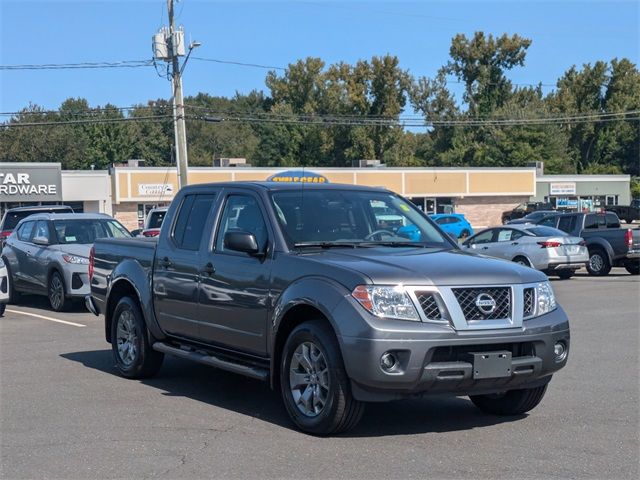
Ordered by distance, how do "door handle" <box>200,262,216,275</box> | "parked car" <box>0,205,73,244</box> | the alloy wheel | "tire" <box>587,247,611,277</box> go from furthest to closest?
"tire" <box>587,247,611,277</box> → "parked car" <box>0,205,73,244</box> → "door handle" <box>200,262,216,275</box> → the alloy wheel

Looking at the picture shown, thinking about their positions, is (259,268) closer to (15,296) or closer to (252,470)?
(252,470)

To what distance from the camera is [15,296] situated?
18.3m

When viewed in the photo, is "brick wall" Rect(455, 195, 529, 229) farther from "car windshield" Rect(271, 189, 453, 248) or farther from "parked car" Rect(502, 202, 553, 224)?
"car windshield" Rect(271, 189, 453, 248)

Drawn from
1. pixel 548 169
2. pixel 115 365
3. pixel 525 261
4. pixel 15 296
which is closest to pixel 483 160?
pixel 548 169

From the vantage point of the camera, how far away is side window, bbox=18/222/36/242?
17578 millimetres

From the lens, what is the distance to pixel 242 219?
27.1 feet

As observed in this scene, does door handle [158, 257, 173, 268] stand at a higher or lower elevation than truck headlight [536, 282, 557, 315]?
higher

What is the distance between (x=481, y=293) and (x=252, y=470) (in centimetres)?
213

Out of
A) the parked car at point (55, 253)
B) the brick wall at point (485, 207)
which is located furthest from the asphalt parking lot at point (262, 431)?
the brick wall at point (485, 207)

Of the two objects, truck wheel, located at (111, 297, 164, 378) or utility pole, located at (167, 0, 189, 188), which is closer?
truck wheel, located at (111, 297, 164, 378)

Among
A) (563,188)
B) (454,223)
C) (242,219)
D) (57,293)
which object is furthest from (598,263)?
(563,188)

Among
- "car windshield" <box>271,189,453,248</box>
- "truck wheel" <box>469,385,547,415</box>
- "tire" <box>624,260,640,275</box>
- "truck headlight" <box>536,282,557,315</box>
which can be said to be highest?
"car windshield" <box>271,189,453,248</box>

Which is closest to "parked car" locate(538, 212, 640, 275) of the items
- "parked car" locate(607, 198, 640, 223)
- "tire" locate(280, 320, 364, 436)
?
"tire" locate(280, 320, 364, 436)

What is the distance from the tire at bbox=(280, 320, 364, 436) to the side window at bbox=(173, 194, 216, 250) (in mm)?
1938
